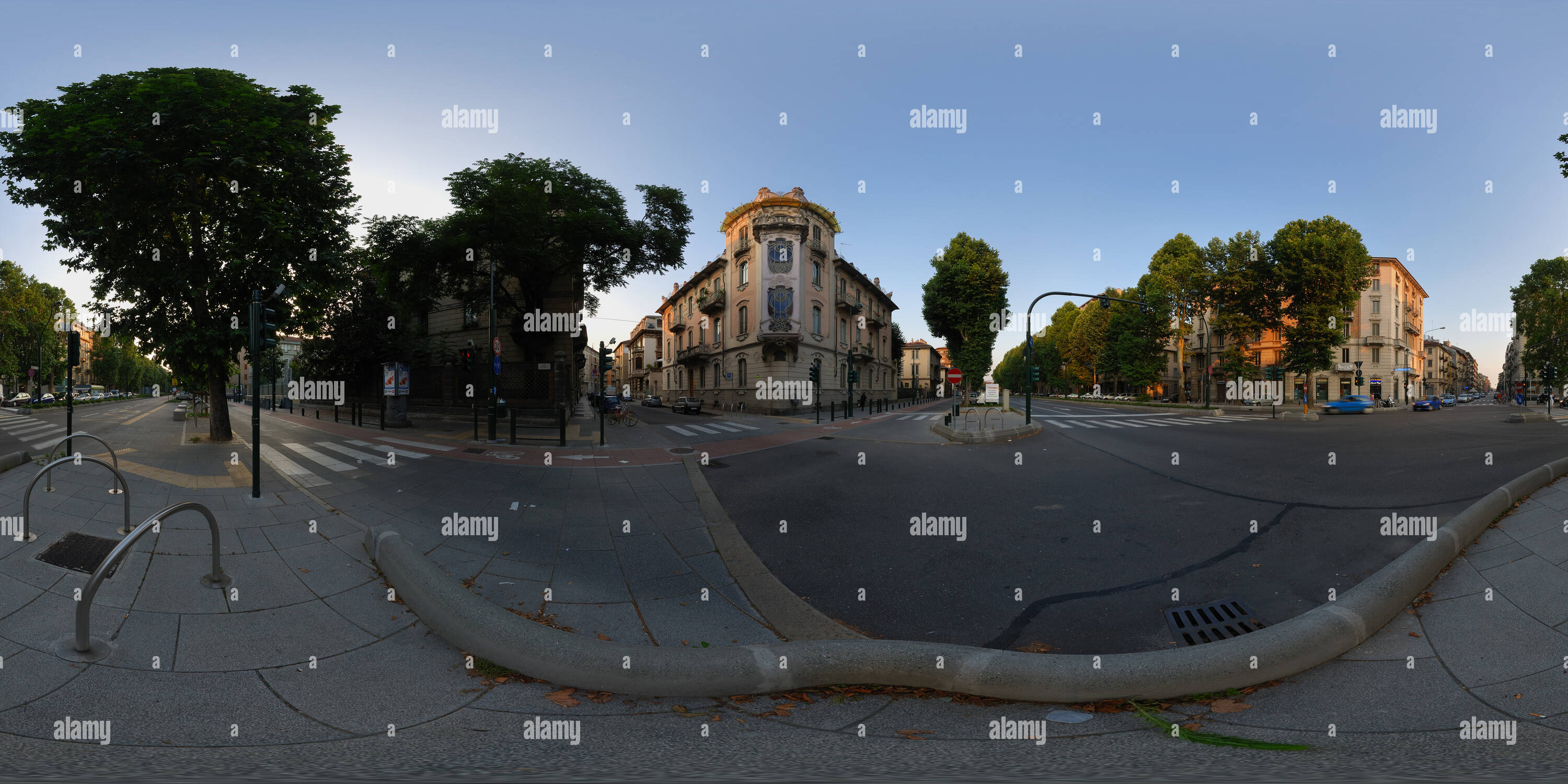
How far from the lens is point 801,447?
13.4 meters

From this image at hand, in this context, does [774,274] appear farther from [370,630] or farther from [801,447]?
[370,630]

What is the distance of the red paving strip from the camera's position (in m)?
10.1

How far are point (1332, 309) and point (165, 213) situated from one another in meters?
47.3

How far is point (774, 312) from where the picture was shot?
33.7 m

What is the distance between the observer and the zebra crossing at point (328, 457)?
7.93 metres

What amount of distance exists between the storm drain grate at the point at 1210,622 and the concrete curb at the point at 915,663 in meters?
0.50

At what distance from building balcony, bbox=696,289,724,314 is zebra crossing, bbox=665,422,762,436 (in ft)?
54.6

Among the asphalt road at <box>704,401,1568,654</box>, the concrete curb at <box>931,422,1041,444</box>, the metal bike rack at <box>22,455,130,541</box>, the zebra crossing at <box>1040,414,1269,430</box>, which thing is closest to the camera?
the asphalt road at <box>704,401,1568,654</box>

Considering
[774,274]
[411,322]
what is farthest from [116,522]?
[774,274]

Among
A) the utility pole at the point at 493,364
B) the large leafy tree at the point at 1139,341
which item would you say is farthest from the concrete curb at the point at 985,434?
the large leafy tree at the point at 1139,341

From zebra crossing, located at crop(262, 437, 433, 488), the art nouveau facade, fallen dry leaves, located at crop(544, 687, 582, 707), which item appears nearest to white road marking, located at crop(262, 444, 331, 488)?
zebra crossing, located at crop(262, 437, 433, 488)

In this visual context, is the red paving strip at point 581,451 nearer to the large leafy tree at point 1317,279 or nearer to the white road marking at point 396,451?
the white road marking at point 396,451

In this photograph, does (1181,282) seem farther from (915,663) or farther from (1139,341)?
(915,663)

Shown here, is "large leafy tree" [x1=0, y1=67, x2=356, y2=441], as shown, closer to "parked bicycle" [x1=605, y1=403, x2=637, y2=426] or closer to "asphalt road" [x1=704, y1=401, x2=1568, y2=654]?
"asphalt road" [x1=704, y1=401, x2=1568, y2=654]
